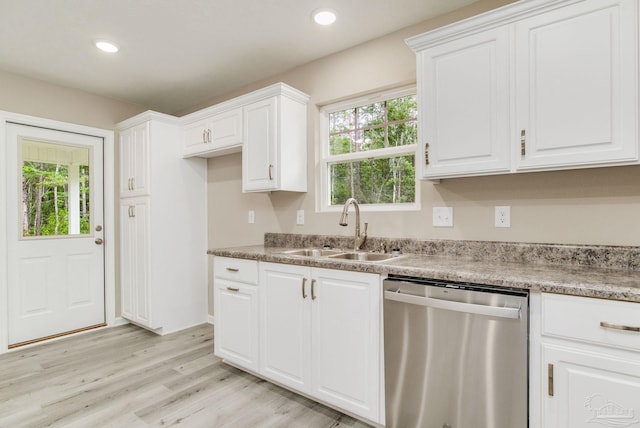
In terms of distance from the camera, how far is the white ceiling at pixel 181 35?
208cm

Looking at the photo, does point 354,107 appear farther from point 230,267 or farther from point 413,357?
point 413,357

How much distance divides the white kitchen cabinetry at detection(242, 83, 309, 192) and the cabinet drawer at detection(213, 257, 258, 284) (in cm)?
62

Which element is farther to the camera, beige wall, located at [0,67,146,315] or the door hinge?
beige wall, located at [0,67,146,315]

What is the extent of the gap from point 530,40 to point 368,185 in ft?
4.35

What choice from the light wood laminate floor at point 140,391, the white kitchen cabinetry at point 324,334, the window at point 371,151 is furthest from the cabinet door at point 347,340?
the window at point 371,151

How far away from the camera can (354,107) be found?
268 centimetres

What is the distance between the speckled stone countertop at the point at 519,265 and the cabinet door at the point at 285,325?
4.2 inches

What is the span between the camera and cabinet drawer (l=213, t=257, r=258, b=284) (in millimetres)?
2285

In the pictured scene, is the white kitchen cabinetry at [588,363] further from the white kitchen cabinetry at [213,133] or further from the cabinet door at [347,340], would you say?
the white kitchen cabinetry at [213,133]

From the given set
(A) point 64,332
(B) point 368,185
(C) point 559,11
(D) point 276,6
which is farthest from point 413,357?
(A) point 64,332

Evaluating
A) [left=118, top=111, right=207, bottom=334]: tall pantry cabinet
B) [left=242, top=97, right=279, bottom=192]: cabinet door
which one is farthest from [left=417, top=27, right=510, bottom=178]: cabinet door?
[left=118, top=111, right=207, bottom=334]: tall pantry cabinet

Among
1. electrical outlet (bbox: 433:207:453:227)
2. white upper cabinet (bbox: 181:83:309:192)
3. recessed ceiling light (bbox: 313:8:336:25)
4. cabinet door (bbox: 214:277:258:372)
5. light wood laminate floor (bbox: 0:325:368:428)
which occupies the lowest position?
light wood laminate floor (bbox: 0:325:368:428)

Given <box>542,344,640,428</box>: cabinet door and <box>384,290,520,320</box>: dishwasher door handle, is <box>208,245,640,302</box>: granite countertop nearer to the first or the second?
<box>384,290,520,320</box>: dishwasher door handle

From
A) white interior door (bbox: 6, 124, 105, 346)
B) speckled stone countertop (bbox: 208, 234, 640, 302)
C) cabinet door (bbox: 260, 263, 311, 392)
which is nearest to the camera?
speckled stone countertop (bbox: 208, 234, 640, 302)
